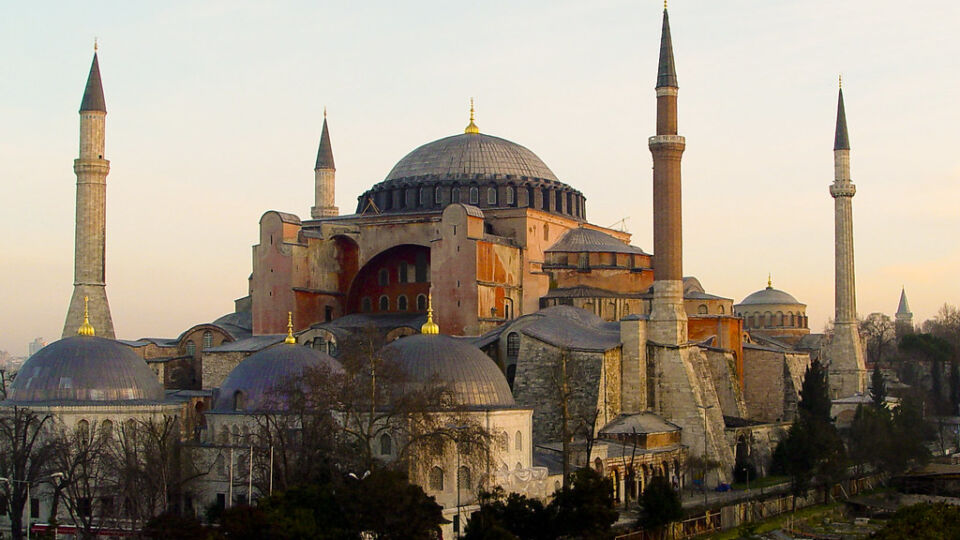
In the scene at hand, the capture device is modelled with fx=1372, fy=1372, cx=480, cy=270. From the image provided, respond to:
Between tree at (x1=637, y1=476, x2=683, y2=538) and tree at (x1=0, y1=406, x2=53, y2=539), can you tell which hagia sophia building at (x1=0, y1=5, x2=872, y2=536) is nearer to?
tree at (x1=0, y1=406, x2=53, y2=539)

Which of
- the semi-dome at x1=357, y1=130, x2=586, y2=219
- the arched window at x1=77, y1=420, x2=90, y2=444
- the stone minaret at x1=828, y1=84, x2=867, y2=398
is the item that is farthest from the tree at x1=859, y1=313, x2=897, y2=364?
the arched window at x1=77, y1=420, x2=90, y2=444

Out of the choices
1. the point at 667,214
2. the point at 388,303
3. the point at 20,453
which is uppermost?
the point at 667,214

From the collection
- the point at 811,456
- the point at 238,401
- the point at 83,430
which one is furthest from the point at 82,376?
the point at 811,456

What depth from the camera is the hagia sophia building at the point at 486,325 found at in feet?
83.4

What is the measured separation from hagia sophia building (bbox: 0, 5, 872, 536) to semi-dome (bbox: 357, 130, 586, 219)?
6 cm

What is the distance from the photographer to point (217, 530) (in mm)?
18297

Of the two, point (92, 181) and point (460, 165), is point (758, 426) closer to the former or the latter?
point (460, 165)

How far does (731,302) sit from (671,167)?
8726 millimetres

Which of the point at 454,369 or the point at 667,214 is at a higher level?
the point at 667,214

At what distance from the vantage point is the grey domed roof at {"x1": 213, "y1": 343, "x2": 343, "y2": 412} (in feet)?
82.8

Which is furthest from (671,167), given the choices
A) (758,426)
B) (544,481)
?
(544,481)

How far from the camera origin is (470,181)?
36031mm

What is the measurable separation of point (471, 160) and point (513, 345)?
8464mm

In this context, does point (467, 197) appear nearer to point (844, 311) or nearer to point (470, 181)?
point (470, 181)
